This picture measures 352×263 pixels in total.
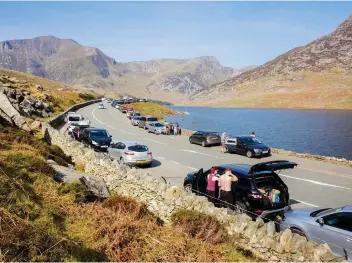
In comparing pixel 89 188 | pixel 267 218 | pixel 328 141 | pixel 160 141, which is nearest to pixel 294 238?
pixel 267 218

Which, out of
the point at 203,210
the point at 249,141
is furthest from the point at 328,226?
the point at 249,141

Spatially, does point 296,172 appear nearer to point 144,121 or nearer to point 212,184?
point 212,184

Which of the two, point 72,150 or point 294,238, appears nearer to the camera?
point 294,238

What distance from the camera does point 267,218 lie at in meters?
11.1

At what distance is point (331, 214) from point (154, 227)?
5.00 m

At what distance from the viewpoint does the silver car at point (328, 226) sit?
8.62 meters

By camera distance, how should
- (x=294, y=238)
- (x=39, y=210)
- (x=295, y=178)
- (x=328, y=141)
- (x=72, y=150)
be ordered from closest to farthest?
(x=294, y=238), (x=39, y=210), (x=295, y=178), (x=72, y=150), (x=328, y=141)

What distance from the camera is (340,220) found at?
9148mm

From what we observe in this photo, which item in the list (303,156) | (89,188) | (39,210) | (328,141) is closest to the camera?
(39,210)

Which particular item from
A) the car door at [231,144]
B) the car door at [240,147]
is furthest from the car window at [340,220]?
the car door at [231,144]

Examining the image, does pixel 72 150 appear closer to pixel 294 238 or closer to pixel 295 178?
pixel 295 178

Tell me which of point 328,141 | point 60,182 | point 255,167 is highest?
point 255,167

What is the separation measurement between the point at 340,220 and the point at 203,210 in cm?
383

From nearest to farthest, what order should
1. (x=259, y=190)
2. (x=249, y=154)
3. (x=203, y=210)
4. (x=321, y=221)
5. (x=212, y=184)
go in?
(x=321, y=221) → (x=203, y=210) → (x=259, y=190) → (x=212, y=184) → (x=249, y=154)
